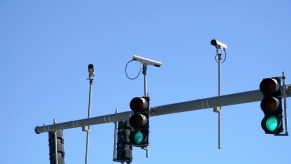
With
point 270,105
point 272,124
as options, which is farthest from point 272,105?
point 272,124

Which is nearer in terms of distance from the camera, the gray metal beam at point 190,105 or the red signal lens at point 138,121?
the gray metal beam at point 190,105

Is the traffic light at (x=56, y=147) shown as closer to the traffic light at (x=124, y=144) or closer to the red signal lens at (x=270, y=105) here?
the traffic light at (x=124, y=144)

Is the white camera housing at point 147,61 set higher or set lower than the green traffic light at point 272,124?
higher

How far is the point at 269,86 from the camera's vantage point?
12000 millimetres

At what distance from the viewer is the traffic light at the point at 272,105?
467 inches

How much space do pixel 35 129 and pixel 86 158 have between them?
1.81 m

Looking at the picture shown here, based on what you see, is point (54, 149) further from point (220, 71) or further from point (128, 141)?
point (220, 71)

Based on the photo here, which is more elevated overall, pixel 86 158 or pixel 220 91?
pixel 220 91

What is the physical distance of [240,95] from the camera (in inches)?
501

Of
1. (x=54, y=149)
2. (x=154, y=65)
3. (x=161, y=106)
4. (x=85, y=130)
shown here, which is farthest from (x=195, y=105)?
(x=54, y=149)

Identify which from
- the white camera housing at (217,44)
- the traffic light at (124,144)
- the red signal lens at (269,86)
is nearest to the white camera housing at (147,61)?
the white camera housing at (217,44)

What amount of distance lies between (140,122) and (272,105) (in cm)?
323

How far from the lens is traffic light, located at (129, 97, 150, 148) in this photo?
46.5ft

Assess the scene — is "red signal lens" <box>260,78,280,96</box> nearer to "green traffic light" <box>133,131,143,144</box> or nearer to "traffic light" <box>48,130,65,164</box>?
"green traffic light" <box>133,131,143,144</box>
